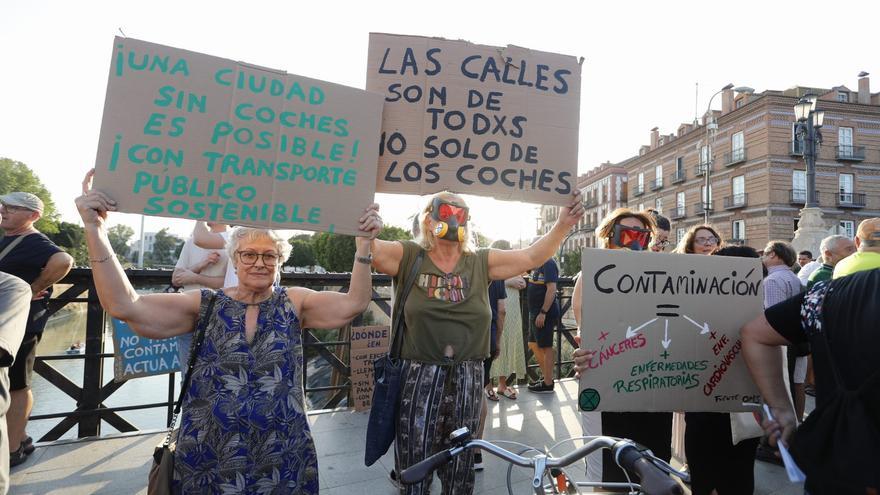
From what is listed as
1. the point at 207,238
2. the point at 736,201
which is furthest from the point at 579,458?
the point at 736,201

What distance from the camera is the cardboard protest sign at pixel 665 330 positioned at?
6.86ft

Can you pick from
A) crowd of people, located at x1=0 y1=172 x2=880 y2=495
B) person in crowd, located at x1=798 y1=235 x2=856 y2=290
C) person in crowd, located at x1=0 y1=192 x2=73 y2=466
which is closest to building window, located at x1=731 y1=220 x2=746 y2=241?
person in crowd, located at x1=798 y1=235 x2=856 y2=290

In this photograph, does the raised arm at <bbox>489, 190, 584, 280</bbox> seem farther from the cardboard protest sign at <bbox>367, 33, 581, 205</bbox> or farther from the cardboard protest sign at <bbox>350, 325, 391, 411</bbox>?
the cardboard protest sign at <bbox>350, 325, 391, 411</bbox>

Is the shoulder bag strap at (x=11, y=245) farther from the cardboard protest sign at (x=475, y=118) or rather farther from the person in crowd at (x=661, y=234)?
the person in crowd at (x=661, y=234)

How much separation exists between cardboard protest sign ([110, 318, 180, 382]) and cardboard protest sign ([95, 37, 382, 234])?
2.48m

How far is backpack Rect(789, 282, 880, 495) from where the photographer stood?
127 cm

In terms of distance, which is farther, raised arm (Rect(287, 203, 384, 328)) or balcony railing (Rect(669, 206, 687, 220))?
balcony railing (Rect(669, 206, 687, 220))

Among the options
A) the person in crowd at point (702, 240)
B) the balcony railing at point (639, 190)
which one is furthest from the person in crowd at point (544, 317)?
the balcony railing at point (639, 190)

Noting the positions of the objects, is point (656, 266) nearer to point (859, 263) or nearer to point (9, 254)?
point (859, 263)

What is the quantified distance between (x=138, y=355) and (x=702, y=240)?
4.43 meters

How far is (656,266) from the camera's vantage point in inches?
85.7

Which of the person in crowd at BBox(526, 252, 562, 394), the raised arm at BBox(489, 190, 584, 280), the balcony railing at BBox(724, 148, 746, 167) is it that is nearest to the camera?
the raised arm at BBox(489, 190, 584, 280)

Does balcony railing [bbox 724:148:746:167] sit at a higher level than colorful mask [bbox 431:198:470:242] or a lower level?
higher

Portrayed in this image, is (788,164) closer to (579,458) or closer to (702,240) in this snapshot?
(702,240)
